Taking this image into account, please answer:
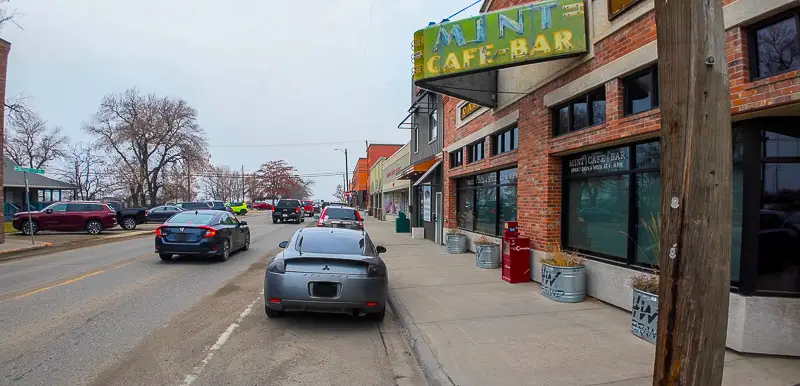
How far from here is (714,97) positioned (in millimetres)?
2395

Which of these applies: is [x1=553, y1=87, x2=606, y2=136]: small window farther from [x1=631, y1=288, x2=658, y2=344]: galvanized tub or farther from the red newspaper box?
[x1=631, y1=288, x2=658, y2=344]: galvanized tub

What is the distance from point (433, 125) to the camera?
2025 cm

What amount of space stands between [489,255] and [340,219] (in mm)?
7101

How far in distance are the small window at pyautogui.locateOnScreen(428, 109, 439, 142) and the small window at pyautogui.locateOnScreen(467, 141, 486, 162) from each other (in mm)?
4632

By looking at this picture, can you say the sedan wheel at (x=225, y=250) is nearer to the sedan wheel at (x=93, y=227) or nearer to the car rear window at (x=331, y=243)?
the car rear window at (x=331, y=243)

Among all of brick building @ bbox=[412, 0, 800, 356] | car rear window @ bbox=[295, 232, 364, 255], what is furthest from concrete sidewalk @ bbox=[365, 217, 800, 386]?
car rear window @ bbox=[295, 232, 364, 255]

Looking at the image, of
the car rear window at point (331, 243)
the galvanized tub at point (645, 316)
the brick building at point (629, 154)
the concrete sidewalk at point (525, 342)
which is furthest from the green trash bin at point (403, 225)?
the galvanized tub at point (645, 316)

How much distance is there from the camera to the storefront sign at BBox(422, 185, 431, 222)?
20.0m

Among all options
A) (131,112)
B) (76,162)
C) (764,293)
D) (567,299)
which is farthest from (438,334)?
(76,162)

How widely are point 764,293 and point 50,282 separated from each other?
1130cm

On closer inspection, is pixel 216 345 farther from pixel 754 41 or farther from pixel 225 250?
pixel 225 250

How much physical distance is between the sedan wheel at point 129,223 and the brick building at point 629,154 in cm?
2145

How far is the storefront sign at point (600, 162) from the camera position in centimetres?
716

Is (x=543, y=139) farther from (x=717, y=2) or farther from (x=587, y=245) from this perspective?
(x=717, y=2)
